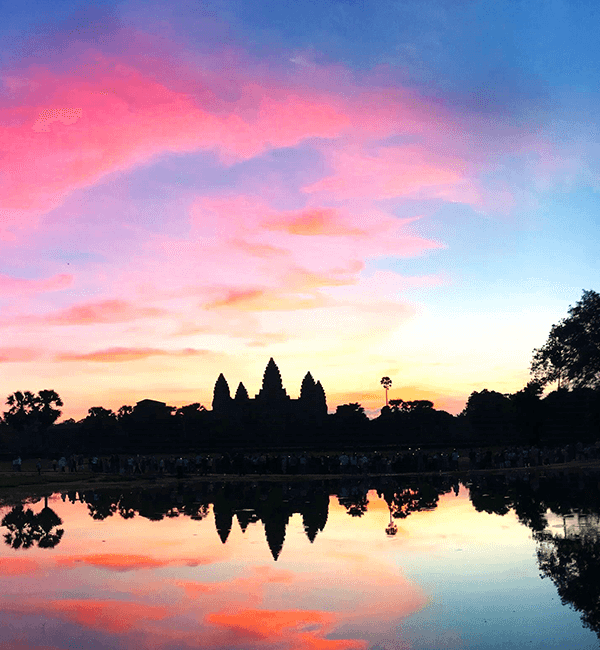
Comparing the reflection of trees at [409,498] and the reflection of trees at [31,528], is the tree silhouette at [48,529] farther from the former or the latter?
the reflection of trees at [409,498]

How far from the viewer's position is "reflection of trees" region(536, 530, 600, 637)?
11934mm

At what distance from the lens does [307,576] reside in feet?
49.4

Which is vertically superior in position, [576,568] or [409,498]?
[576,568]

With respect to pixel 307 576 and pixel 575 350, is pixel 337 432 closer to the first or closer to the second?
pixel 575 350

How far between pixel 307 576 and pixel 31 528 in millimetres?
12764

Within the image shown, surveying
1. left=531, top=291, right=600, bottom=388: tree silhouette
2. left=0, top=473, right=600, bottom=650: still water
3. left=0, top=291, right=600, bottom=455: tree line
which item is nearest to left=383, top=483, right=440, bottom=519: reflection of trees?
left=0, top=473, right=600, bottom=650: still water

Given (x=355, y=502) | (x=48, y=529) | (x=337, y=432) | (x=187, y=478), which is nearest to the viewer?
(x=48, y=529)

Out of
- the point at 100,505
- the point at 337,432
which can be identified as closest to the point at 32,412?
the point at 337,432

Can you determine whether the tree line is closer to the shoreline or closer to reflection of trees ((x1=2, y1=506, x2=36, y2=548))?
the shoreline

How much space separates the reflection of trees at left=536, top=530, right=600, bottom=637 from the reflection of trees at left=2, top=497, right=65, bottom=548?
12783 mm

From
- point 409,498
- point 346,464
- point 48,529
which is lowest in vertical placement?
point 409,498

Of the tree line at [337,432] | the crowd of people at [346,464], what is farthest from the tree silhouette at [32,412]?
the crowd of people at [346,464]

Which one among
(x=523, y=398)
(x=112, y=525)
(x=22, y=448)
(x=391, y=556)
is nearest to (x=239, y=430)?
(x=22, y=448)

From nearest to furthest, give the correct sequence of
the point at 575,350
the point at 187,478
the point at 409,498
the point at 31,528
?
the point at 31,528
the point at 409,498
the point at 187,478
the point at 575,350
